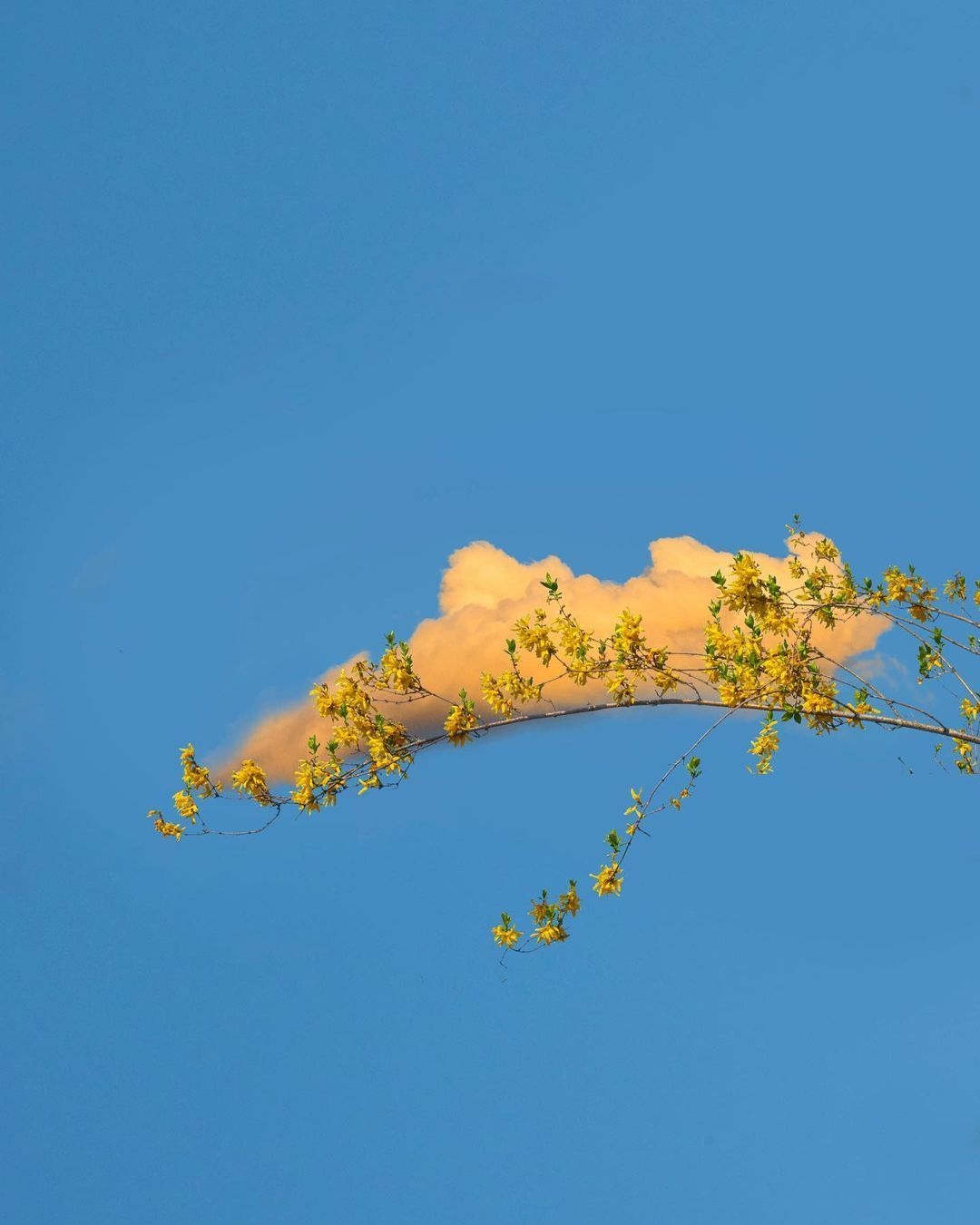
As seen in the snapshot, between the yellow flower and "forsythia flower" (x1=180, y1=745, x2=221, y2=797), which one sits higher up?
"forsythia flower" (x1=180, y1=745, x2=221, y2=797)

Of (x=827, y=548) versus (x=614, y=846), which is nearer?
(x=614, y=846)

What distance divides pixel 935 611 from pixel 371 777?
3533mm

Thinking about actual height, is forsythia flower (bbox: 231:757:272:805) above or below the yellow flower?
above

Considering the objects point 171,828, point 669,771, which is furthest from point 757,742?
point 171,828


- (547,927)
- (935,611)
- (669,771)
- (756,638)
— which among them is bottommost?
(547,927)

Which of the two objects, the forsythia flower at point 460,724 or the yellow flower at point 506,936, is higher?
the forsythia flower at point 460,724

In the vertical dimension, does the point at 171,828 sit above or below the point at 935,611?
below

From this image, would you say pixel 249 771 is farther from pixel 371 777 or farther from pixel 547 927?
pixel 547 927

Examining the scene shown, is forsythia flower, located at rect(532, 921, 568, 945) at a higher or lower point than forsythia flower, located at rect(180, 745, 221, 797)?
lower

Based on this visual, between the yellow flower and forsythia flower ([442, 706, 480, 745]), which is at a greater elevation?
forsythia flower ([442, 706, 480, 745])

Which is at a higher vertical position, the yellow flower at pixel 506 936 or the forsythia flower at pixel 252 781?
the forsythia flower at pixel 252 781

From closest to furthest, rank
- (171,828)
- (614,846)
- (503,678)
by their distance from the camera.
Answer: (614,846), (503,678), (171,828)

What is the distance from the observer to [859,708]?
7.26 m

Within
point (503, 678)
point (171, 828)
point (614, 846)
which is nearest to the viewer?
point (614, 846)
